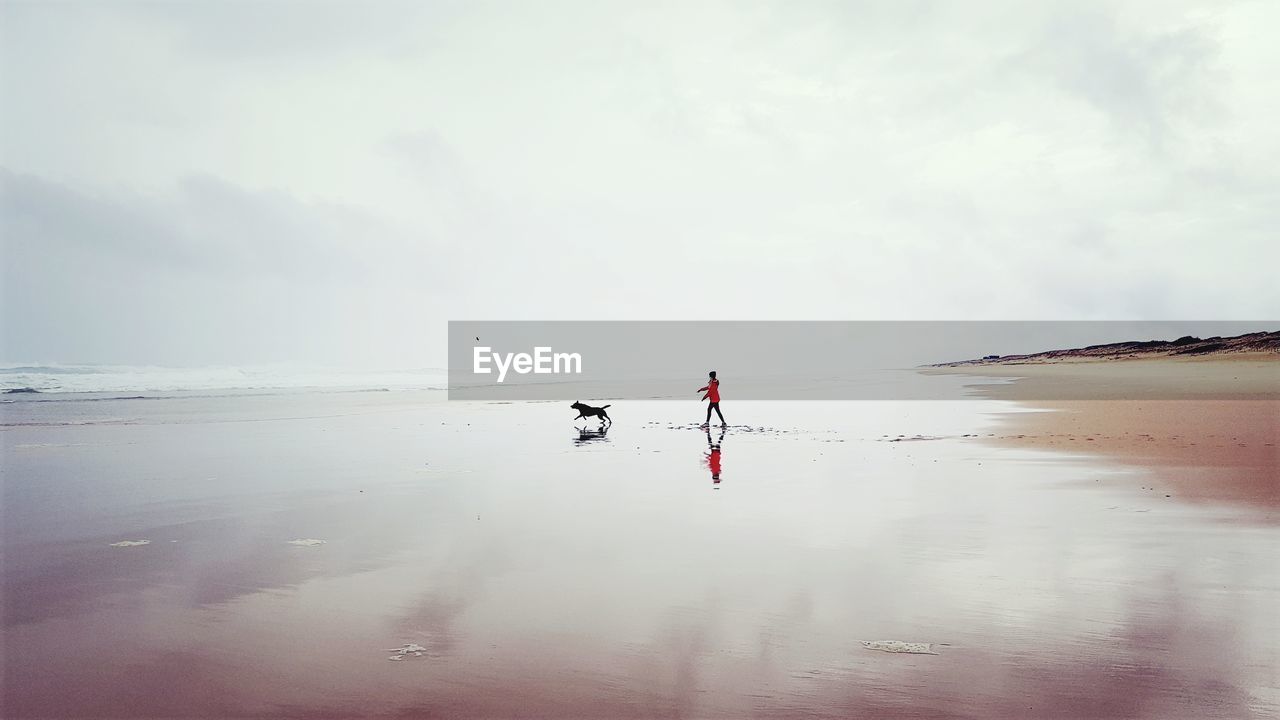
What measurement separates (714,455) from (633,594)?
983 centimetres

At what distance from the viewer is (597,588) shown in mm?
6750

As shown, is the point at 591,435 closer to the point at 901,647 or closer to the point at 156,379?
the point at 901,647

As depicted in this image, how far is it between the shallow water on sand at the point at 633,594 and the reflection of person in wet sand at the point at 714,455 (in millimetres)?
324

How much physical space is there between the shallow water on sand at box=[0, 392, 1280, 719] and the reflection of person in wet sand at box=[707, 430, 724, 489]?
1.06 ft

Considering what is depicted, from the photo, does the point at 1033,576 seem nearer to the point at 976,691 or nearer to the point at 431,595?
the point at 976,691

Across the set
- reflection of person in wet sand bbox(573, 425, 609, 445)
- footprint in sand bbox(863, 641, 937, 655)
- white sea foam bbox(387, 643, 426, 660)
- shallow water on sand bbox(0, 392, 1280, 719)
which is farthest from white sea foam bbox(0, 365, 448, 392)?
footprint in sand bbox(863, 641, 937, 655)

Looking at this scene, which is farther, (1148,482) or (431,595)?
(1148,482)

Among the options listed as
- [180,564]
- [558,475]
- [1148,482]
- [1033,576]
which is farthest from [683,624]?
[1148,482]

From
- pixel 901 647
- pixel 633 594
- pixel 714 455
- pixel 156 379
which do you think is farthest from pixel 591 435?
pixel 156 379

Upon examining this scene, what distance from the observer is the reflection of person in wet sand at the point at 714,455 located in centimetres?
1318

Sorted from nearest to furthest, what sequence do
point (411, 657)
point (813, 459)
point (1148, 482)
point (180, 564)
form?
point (411, 657) < point (180, 564) < point (1148, 482) < point (813, 459)

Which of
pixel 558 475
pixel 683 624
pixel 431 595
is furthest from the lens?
pixel 558 475

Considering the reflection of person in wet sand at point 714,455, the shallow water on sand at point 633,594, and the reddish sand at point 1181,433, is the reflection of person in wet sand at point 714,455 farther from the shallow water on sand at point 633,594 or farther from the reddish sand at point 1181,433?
the reddish sand at point 1181,433

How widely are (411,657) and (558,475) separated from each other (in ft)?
27.8
